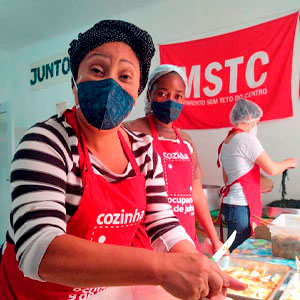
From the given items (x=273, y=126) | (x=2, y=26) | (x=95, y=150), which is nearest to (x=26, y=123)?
(x=2, y=26)

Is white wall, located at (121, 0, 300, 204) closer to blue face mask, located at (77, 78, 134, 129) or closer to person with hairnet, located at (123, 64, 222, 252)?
person with hairnet, located at (123, 64, 222, 252)

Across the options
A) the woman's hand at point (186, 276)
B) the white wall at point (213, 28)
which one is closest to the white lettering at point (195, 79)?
the white wall at point (213, 28)

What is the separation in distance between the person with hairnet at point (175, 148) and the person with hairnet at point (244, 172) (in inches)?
24.8

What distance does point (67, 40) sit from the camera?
16.5 feet

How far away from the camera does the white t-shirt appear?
2316 millimetres

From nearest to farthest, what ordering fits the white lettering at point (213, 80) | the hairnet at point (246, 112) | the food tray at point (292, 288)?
the food tray at point (292, 288) < the hairnet at point (246, 112) < the white lettering at point (213, 80)

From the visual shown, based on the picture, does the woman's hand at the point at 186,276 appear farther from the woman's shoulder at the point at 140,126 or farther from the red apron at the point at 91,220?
the woman's shoulder at the point at 140,126

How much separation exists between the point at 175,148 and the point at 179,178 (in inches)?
7.2

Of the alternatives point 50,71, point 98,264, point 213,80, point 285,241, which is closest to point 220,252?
point 98,264

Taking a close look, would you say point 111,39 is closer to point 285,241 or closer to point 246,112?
point 285,241

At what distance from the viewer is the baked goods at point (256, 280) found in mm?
1053

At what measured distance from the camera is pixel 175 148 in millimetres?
1718

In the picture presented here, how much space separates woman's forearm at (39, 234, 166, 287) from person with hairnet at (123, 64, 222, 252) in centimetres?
104

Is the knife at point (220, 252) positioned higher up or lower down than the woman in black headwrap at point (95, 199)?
lower down
